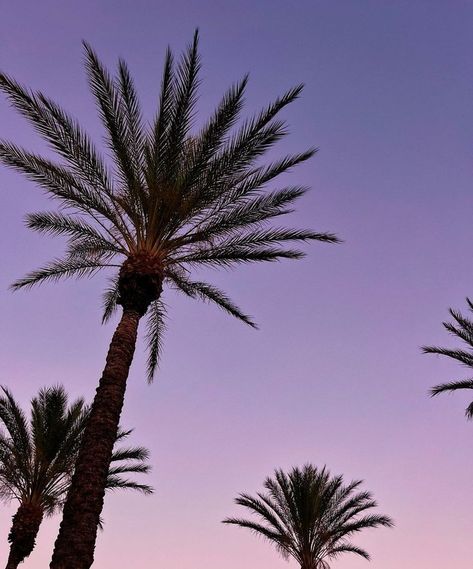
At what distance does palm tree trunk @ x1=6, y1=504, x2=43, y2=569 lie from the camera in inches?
682

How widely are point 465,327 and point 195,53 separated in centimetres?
1183

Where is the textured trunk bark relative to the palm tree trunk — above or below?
below

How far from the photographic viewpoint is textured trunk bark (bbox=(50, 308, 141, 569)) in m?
7.45

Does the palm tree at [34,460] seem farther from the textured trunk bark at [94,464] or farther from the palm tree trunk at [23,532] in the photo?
the textured trunk bark at [94,464]

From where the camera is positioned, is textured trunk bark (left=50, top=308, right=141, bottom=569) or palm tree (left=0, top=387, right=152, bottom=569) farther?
palm tree (left=0, top=387, right=152, bottom=569)

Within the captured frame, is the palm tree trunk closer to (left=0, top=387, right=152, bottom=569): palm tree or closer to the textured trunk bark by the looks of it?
(left=0, top=387, right=152, bottom=569): palm tree

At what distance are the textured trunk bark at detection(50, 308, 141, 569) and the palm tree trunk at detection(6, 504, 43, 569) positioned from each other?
414 inches

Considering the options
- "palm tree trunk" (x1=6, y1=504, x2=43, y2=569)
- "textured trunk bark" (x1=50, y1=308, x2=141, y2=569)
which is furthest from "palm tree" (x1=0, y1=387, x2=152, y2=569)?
"textured trunk bark" (x1=50, y1=308, x2=141, y2=569)

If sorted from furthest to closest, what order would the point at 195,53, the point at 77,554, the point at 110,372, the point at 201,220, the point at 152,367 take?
the point at 152,367
the point at 201,220
the point at 195,53
the point at 110,372
the point at 77,554

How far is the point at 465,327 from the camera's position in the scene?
17781 millimetres

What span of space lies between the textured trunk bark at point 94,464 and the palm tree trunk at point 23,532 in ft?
34.5

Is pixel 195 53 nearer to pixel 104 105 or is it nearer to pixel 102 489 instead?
pixel 104 105

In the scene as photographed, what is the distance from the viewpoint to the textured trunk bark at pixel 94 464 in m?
7.45

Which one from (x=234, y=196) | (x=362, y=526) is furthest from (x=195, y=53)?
(x=362, y=526)
